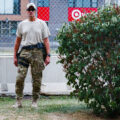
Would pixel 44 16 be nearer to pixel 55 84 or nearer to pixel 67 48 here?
pixel 55 84

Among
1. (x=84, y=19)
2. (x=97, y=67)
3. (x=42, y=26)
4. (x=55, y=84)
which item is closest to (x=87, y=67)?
(x=97, y=67)

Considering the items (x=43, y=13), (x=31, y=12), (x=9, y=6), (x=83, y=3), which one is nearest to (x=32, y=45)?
(x=31, y=12)

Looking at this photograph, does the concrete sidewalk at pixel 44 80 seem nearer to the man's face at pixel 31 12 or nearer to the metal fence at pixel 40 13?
the metal fence at pixel 40 13

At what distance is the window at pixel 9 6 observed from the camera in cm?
966

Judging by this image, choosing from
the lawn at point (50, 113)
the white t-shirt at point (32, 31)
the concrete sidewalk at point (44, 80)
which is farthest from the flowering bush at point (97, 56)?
the concrete sidewalk at point (44, 80)

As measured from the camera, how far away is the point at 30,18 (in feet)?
22.8

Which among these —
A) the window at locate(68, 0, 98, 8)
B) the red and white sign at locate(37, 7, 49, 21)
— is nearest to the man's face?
the red and white sign at locate(37, 7, 49, 21)

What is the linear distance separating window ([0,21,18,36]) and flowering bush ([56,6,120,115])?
10.9 feet

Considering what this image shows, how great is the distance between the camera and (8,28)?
9.62 metres

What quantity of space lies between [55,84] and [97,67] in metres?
3.48

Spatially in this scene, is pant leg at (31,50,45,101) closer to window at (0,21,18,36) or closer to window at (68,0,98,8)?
window at (0,21,18,36)

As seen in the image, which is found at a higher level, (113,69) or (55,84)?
(113,69)

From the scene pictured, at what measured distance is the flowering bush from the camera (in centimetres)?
604

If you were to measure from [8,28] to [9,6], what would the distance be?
53 cm
